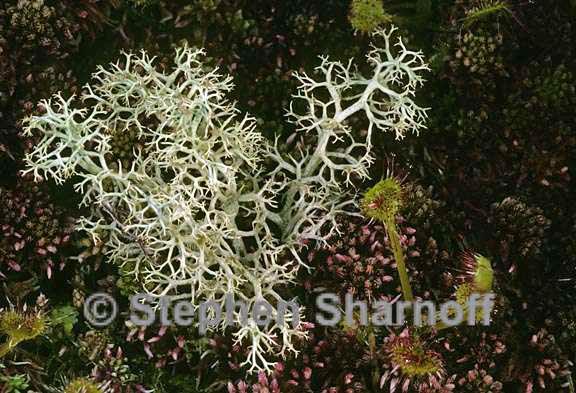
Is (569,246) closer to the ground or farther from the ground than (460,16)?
closer to the ground

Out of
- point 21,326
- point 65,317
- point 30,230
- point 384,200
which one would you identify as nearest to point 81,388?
point 21,326

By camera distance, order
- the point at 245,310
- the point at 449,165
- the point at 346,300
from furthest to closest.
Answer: the point at 449,165, the point at 346,300, the point at 245,310

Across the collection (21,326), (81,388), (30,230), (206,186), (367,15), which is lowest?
(81,388)

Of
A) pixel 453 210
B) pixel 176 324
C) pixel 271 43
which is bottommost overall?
pixel 176 324

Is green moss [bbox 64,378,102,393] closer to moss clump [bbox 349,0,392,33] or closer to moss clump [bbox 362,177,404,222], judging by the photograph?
moss clump [bbox 362,177,404,222]

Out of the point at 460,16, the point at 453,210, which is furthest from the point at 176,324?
the point at 460,16

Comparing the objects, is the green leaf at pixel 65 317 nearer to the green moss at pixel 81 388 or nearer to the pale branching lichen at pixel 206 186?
the pale branching lichen at pixel 206 186

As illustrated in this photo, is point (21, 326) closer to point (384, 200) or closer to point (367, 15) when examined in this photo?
point (384, 200)

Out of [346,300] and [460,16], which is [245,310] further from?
[460,16]
